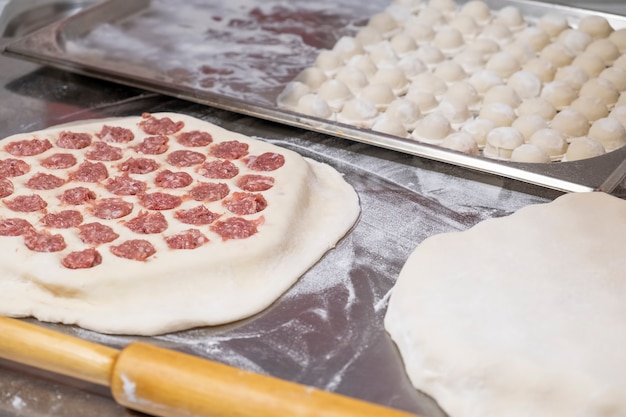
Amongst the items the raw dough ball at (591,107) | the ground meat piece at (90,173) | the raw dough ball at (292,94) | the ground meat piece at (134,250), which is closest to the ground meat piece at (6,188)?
the ground meat piece at (90,173)

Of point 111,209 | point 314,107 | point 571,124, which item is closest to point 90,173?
point 111,209

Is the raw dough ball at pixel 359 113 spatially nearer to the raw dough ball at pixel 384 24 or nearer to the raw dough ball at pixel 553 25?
the raw dough ball at pixel 384 24

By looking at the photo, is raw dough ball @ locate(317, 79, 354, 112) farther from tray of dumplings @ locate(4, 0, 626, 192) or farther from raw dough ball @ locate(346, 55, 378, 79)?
raw dough ball @ locate(346, 55, 378, 79)

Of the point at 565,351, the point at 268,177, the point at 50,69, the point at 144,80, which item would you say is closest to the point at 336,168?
the point at 268,177

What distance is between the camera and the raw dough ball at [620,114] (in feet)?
8.05

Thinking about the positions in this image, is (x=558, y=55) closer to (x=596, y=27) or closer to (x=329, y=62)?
(x=596, y=27)

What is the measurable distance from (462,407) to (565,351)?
230 mm

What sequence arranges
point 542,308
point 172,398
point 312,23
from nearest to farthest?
point 172,398 → point 542,308 → point 312,23

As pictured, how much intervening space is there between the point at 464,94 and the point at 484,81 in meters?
0.12

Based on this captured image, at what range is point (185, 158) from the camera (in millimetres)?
2223

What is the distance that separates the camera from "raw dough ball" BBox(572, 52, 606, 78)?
2.76 metres

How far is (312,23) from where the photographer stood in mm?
3273

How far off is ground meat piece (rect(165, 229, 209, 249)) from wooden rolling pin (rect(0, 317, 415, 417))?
1.23ft

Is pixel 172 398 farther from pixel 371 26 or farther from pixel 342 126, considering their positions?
pixel 371 26
